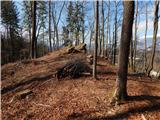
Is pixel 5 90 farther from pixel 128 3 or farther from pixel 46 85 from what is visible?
pixel 128 3

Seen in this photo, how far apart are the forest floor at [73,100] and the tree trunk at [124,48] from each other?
373 mm

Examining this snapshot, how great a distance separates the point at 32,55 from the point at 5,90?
26.5ft

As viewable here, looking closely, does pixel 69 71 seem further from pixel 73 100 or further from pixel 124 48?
pixel 124 48

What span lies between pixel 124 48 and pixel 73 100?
96.2 inches

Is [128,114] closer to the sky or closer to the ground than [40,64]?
closer to the ground

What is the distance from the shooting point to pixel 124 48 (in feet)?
25.0

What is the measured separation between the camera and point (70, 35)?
40812 mm

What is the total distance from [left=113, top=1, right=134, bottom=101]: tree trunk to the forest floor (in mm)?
373

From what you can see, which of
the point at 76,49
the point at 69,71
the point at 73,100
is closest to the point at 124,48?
the point at 73,100

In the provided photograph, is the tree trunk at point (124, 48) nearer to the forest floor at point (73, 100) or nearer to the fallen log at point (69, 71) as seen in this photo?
the forest floor at point (73, 100)

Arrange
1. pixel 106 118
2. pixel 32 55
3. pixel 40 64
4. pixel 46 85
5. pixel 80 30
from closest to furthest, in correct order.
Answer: pixel 106 118, pixel 46 85, pixel 40 64, pixel 32 55, pixel 80 30

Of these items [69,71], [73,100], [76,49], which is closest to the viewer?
[73,100]

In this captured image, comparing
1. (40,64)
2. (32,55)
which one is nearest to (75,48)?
(32,55)

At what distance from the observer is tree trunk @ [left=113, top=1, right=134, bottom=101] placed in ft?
24.6
